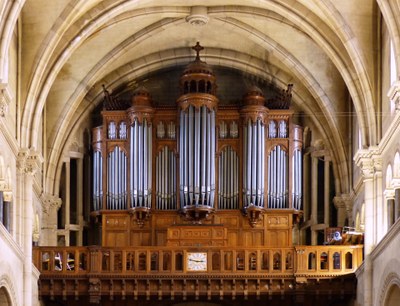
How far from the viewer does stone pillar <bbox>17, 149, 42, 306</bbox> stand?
116 ft

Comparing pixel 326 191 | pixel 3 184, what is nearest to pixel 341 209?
pixel 326 191

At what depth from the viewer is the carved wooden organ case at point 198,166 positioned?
1601 inches

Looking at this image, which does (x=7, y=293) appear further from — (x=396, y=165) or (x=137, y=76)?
(x=137, y=76)

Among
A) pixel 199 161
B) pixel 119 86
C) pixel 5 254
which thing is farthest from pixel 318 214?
pixel 5 254

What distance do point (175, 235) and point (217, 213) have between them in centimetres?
213

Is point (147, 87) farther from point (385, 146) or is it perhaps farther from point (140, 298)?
point (385, 146)

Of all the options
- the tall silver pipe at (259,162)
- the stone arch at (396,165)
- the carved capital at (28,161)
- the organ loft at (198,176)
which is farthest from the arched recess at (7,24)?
the tall silver pipe at (259,162)

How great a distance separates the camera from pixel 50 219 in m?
41.4

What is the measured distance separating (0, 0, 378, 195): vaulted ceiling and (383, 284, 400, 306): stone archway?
4.39 meters

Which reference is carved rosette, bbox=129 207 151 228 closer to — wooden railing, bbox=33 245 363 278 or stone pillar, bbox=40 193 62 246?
wooden railing, bbox=33 245 363 278

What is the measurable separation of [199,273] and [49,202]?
6129 mm

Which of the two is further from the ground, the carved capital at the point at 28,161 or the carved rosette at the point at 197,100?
the carved rosette at the point at 197,100

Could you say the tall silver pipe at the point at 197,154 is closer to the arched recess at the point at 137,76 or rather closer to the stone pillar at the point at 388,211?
the arched recess at the point at 137,76

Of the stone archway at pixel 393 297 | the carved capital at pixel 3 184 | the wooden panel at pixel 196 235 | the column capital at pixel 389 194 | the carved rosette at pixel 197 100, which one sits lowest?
the stone archway at pixel 393 297
